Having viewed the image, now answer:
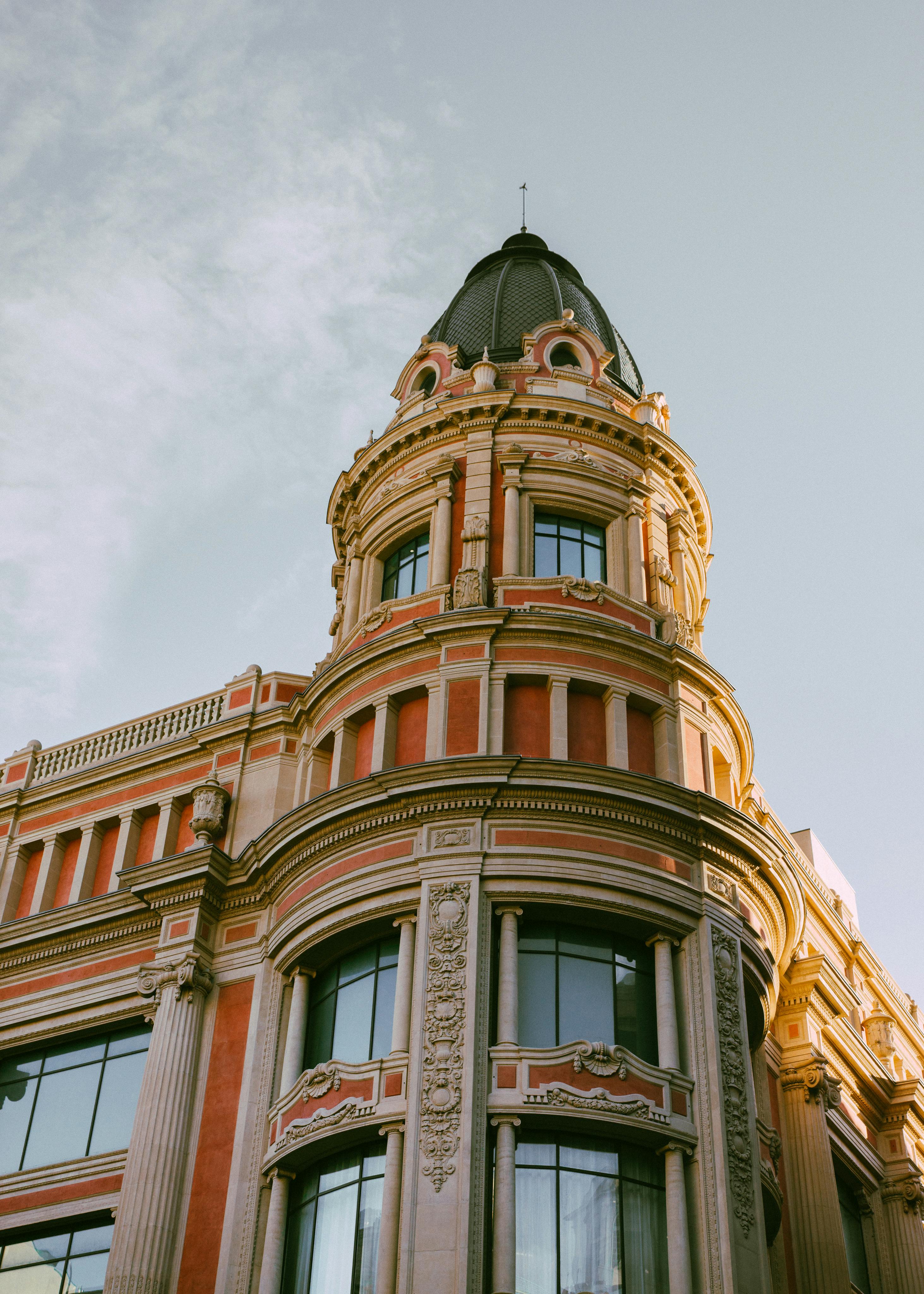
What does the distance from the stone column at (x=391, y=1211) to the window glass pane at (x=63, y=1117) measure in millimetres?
9481

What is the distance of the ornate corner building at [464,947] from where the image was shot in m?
28.3

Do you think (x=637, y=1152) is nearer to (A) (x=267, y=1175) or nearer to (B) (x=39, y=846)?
(A) (x=267, y=1175)

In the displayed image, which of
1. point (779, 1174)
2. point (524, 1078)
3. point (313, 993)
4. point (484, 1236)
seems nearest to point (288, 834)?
point (313, 993)

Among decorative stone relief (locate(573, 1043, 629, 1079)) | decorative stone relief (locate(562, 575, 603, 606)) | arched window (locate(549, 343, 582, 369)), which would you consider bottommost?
decorative stone relief (locate(573, 1043, 629, 1079))

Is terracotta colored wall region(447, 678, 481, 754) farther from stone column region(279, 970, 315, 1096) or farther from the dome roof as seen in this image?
the dome roof

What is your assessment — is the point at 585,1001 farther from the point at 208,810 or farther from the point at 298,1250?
the point at 208,810

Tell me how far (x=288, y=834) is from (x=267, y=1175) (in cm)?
728

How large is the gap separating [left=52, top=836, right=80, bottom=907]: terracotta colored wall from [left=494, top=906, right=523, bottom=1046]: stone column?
1414cm

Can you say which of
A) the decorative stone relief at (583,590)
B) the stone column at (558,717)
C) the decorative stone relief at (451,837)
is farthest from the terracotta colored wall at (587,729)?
the decorative stone relief at (451,837)

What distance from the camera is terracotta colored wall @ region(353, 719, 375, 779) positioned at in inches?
1405

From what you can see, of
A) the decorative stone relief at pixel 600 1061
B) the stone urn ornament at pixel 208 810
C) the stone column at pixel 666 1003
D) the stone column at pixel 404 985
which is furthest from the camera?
the stone urn ornament at pixel 208 810

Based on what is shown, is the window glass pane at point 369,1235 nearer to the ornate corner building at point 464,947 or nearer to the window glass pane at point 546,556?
the ornate corner building at point 464,947

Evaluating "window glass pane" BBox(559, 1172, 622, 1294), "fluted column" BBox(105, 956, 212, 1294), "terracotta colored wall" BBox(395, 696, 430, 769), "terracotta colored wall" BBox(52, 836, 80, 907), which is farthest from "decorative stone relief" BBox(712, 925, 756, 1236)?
"terracotta colored wall" BBox(52, 836, 80, 907)

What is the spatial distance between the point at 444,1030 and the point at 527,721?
8.22 m
